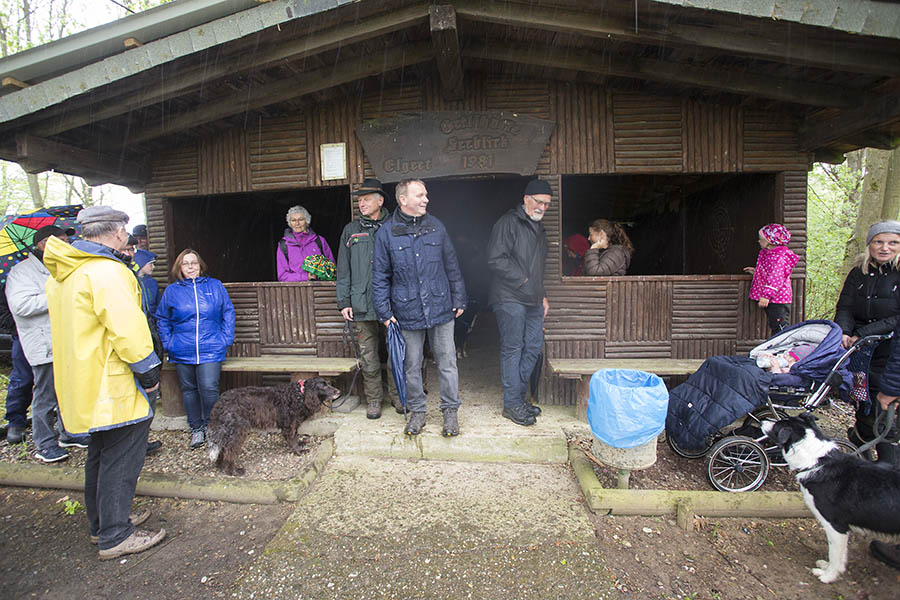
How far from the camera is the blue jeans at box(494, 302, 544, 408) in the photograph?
4234mm

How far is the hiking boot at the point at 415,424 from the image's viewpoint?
4055 mm

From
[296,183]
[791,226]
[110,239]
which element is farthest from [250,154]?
[791,226]

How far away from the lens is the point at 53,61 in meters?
3.33

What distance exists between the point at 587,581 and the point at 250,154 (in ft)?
16.5

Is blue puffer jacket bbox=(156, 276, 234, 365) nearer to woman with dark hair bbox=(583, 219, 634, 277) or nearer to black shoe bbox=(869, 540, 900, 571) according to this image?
woman with dark hair bbox=(583, 219, 634, 277)

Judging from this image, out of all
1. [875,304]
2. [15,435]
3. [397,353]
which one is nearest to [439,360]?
[397,353]

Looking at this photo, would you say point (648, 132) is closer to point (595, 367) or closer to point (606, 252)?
point (606, 252)

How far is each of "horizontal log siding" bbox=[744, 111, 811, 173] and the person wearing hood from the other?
262 inches

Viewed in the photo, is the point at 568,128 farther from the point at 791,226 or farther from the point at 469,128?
the point at 791,226

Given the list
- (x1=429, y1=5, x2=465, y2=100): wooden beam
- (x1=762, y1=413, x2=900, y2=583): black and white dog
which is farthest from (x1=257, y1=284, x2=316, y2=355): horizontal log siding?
(x1=762, y1=413, x2=900, y2=583): black and white dog

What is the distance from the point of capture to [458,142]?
4.57m

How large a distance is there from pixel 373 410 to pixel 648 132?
400cm

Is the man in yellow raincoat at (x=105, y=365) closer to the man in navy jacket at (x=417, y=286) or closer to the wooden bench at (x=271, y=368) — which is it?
the wooden bench at (x=271, y=368)

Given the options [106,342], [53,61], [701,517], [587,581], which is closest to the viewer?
[587,581]
